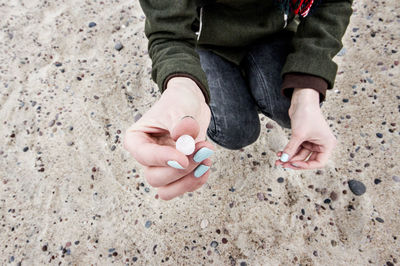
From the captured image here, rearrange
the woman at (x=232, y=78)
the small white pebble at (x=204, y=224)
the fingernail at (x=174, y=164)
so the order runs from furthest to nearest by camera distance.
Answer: the small white pebble at (x=204, y=224)
the woman at (x=232, y=78)
the fingernail at (x=174, y=164)

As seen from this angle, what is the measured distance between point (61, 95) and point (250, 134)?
1.28 meters

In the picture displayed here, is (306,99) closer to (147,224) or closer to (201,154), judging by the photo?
(201,154)

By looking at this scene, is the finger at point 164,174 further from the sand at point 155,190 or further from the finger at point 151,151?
the sand at point 155,190

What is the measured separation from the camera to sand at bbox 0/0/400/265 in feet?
4.50

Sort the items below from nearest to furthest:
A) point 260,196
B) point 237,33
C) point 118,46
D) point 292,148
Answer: point 292,148, point 237,33, point 260,196, point 118,46

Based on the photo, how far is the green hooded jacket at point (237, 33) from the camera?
1086mm

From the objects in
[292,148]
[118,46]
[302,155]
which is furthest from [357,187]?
[118,46]

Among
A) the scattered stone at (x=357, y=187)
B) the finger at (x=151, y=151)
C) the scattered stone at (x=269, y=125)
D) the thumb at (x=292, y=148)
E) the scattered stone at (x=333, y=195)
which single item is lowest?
the scattered stone at (x=333, y=195)

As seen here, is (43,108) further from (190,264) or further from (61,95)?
(190,264)

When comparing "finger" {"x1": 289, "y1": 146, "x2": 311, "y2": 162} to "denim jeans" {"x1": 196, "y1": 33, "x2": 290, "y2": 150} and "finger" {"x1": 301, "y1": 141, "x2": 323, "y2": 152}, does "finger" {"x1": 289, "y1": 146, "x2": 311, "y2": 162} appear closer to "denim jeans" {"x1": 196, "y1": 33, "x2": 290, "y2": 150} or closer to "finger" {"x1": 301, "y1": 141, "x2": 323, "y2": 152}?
"finger" {"x1": 301, "y1": 141, "x2": 323, "y2": 152}

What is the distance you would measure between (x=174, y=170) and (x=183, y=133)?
4.5 inches

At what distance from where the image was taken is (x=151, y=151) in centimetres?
80

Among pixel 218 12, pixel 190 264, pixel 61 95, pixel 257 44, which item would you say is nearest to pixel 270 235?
pixel 190 264

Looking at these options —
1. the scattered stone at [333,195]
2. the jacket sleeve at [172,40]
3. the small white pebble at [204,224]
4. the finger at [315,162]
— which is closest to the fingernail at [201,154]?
the jacket sleeve at [172,40]
